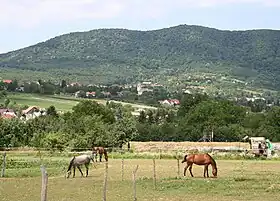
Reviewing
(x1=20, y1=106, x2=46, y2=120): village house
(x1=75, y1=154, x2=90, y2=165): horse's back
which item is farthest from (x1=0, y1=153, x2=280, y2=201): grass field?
(x1=20, y1=106, x2=46, y2=120): village house

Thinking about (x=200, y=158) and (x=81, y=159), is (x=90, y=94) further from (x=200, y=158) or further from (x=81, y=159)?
(x=200, y=158)

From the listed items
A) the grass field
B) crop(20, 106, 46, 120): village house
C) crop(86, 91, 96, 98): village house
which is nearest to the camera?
the grass field

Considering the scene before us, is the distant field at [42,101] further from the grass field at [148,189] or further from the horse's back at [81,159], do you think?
the grass field at [148,189]

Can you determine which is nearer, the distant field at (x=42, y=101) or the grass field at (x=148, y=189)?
the grass field at (x=148, y=189)

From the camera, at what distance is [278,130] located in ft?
348

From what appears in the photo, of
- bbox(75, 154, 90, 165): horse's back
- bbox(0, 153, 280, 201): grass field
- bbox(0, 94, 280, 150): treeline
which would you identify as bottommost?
bbox(0, 94, 280, 150): treeline

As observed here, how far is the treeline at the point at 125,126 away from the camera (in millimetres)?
71062

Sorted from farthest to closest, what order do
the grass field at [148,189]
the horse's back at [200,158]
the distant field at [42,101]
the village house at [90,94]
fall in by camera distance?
the village house at [90,94], the distant field at [42,101], the horse's back at [200,158], the grass field at [148,189]

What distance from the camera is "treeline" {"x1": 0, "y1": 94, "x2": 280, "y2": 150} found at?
71062 millimetres

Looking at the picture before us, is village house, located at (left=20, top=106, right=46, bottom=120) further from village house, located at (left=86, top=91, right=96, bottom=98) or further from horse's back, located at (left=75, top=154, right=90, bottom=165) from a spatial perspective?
horse's back, located at (left=75, top=154, right=90, bottom=165)

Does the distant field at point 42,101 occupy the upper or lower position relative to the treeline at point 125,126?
upper

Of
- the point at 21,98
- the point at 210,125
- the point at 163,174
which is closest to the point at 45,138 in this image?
the point at 163,174

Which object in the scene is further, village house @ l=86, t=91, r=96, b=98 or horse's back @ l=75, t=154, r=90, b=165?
village house @ l=86, t=91, r=96, b=98

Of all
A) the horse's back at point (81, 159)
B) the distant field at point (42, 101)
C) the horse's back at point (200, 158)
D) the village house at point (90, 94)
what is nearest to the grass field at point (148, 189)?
the horse's back at point (81, 159)
